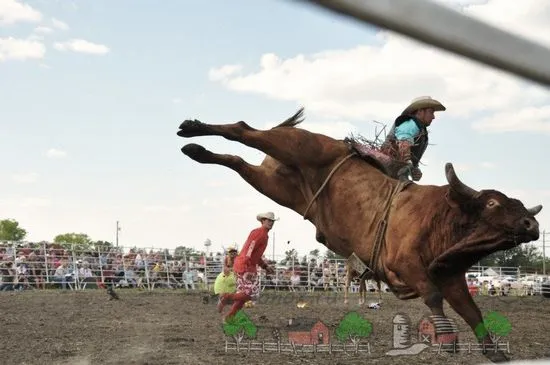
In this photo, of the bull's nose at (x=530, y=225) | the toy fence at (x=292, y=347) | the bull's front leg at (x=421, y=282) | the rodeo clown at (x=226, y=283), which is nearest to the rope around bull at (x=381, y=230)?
the bull's front leg at (x=421, y=282)

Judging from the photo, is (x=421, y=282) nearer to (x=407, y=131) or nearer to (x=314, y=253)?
(x=407, y=131)

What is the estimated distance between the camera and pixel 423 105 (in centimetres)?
554

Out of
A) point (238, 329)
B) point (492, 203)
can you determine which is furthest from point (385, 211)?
point (238, 329)

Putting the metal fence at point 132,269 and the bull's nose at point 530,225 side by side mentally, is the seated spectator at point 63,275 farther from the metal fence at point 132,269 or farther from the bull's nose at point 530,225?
the bull's nose at point 530,225

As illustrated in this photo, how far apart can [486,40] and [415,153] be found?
4.90 meters

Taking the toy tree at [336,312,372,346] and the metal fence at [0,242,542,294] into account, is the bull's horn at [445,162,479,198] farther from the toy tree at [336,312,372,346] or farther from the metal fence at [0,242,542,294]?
the metal fence at [0,242,542,294]

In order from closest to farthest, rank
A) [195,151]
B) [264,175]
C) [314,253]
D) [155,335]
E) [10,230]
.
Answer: [195,151]
[264,175]
[155,335]
[314,253]
[10,230]

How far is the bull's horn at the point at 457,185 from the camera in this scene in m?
4.50

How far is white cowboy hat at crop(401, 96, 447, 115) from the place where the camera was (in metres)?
5.51

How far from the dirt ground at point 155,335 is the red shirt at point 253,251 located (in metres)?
0.80

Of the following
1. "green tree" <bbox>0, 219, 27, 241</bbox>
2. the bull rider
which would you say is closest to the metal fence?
the bull rider

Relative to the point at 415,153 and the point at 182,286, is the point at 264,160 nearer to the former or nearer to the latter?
the point at 415,153

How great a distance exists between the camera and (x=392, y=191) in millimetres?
5043

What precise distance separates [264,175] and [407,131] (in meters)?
1.22
